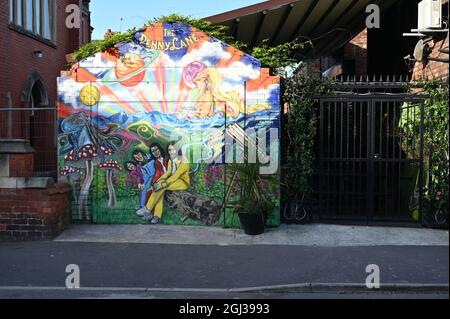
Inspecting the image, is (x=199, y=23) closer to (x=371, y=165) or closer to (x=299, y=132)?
(x=299, y=132)

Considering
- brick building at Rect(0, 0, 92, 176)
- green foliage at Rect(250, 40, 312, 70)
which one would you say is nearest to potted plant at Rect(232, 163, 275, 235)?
green foliage at Rect(250, 40, 312, 70)

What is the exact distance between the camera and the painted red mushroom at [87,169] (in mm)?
9328

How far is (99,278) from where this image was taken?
20.9 ft

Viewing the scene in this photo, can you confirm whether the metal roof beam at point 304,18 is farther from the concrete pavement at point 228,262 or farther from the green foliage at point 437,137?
the concrete pavement at point 228,262

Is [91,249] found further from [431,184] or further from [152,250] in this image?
[431,184]

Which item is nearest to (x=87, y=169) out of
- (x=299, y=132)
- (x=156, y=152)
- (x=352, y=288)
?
(x=156, y=152)

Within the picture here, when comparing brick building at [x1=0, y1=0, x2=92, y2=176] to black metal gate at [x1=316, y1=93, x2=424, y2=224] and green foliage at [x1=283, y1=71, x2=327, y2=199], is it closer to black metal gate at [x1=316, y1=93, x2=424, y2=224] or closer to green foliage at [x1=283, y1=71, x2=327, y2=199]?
green foliage at [x1=283, y1=71, x2=327, y2=199]

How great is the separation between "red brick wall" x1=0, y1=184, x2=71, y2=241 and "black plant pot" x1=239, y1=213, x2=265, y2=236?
10.4ft

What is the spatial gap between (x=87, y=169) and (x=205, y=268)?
3594 mm

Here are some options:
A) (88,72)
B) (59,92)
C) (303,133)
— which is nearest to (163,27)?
(88,72)

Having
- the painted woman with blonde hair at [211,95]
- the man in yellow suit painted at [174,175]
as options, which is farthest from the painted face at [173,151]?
the painted woman with blonde hair at [211,95]

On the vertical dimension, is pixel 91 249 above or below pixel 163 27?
below
